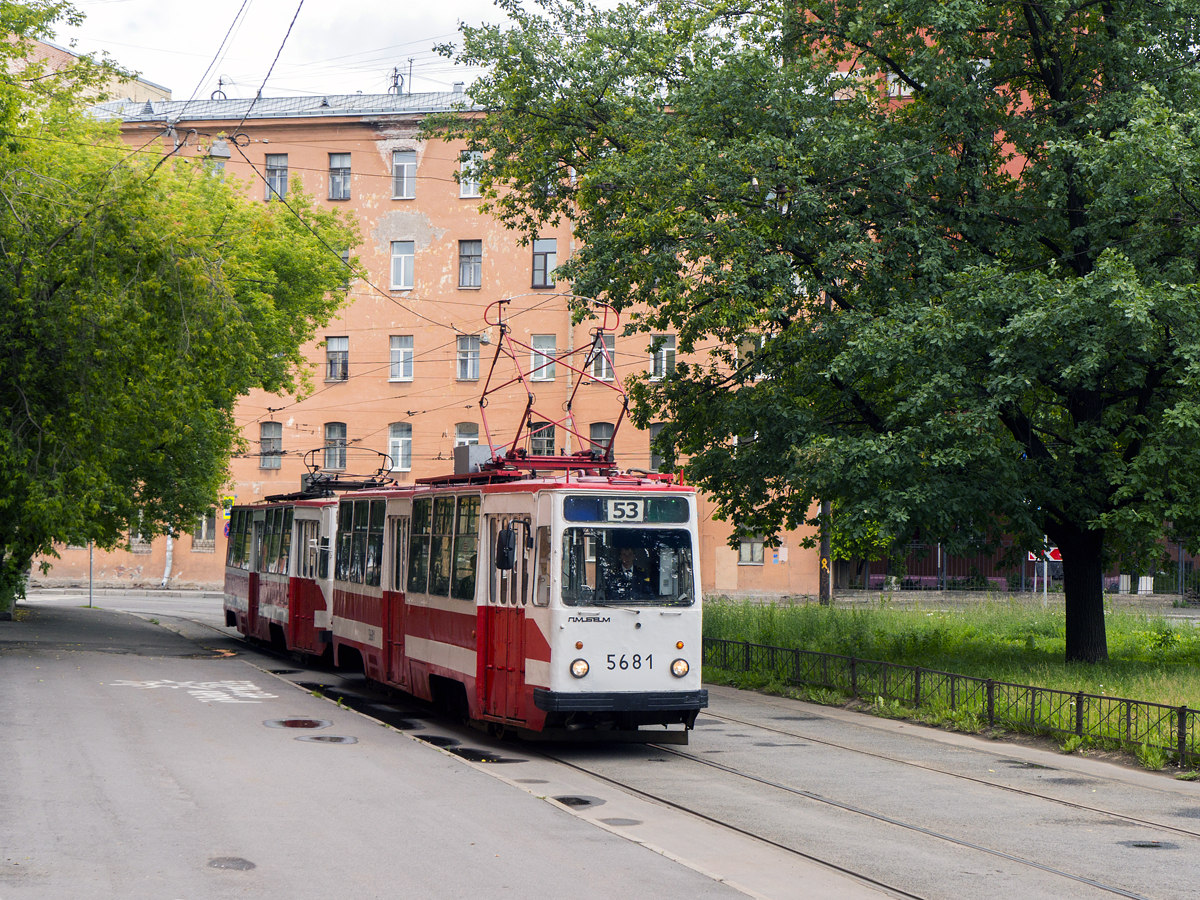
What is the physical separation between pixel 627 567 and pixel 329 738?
3.96m

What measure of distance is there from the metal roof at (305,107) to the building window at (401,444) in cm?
1273

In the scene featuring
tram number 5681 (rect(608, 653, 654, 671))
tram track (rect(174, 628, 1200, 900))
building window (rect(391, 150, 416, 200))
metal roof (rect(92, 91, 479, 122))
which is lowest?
tram track (rect(174, 628, 1200, 900))

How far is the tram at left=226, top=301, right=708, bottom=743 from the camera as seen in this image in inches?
530

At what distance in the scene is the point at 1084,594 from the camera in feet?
→ 68.9

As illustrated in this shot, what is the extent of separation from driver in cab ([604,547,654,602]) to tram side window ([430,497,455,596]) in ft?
9.11

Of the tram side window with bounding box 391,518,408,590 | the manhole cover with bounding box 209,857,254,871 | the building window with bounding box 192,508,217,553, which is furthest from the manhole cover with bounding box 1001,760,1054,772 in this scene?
the building window with bounding box 192,508,217,553

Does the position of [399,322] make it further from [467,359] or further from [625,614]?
[625,614]

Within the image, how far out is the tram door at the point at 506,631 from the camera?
13.8 metres

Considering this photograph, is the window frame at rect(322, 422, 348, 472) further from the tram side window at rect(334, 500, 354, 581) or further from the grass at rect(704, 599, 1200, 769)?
the tram side window at rect(334, 500, 354, 581)

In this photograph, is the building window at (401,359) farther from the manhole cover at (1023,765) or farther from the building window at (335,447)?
the manhole cover at (1023,765)

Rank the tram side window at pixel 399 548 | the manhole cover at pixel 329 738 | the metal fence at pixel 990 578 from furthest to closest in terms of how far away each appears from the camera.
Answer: the metal fence at pixel 990 578 < the tram side window at pixel 399 548 < the manhole cover at pixel 329 738

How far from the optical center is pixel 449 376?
5272 centimetres

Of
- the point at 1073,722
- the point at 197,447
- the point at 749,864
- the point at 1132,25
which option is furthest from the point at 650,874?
the point at 197,447

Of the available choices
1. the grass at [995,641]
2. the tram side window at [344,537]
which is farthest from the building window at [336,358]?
the tram side window at [344,537]
